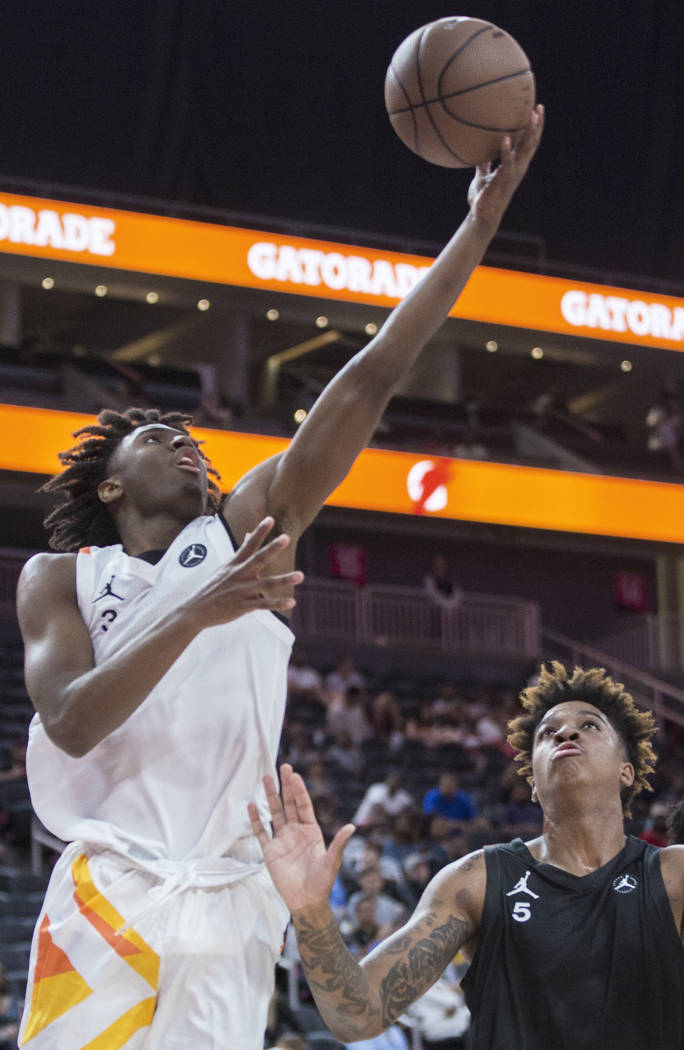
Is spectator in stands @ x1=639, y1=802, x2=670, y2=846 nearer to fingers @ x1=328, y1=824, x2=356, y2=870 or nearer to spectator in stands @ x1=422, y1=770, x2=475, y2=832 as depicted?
spectator in stands @ x1=422, y1=770, x2=475, y2=832

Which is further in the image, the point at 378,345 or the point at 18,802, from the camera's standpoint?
the point at 18,802

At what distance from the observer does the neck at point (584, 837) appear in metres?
3.79

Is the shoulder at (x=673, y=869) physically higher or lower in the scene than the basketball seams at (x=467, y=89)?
lower

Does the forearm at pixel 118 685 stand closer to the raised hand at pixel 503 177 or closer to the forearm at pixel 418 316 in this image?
the forearm at pixel 418 316

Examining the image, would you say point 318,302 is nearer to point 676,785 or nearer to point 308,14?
point 308,14

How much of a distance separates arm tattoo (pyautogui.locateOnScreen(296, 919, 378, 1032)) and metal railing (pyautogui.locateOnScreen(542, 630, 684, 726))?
15.8 m

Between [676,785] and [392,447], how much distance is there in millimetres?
6966

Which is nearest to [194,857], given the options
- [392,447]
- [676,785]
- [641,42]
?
[676,785]

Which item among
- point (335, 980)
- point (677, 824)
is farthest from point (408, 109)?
point (335, 980)

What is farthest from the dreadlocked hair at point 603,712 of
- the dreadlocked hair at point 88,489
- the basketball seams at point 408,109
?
the basketball seams at point 408,109

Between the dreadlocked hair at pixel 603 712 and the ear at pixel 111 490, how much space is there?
127 cm

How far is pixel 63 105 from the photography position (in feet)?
72.1

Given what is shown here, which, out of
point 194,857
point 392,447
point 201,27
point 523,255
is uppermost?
point 201,27

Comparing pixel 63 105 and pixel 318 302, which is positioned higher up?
pixel 63 105
